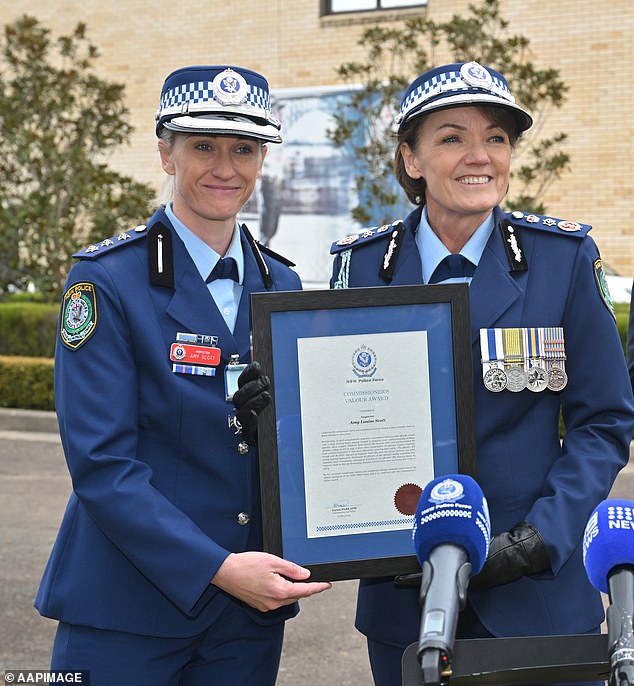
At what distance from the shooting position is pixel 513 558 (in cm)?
248

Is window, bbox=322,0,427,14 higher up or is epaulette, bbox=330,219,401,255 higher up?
window, bbox=322,0,427,14

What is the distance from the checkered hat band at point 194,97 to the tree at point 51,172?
10.9 m

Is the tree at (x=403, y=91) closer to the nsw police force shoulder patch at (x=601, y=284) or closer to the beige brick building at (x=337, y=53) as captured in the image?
the beige brick building at (x=337, y=53)

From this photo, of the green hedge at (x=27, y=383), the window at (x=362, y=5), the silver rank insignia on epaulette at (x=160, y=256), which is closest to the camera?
the silver rank insignia on epaulette at (x=160, y=256)

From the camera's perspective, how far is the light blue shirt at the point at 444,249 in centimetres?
291

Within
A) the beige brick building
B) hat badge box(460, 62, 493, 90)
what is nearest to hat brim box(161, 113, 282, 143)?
hat badge box(460, 62, 493, 90)

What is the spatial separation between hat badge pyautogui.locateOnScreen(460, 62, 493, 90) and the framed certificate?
1.79 feet

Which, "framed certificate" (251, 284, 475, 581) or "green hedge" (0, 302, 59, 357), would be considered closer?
"framed certificate" (251, 284, 475, 581)

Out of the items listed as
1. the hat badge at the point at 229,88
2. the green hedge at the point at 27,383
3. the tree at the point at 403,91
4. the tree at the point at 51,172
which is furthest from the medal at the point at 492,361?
the tree at the point at 51,172

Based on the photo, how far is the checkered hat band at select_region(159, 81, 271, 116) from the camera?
279 centimetres

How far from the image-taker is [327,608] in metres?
6.39

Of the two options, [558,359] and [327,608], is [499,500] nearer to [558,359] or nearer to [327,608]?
[558,359]

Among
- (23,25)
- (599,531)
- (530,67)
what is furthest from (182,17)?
(599,531)

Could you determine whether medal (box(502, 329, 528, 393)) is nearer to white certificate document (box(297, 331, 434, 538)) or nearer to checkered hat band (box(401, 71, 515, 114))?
white certificate document (box(297, 331, 434, 538))
